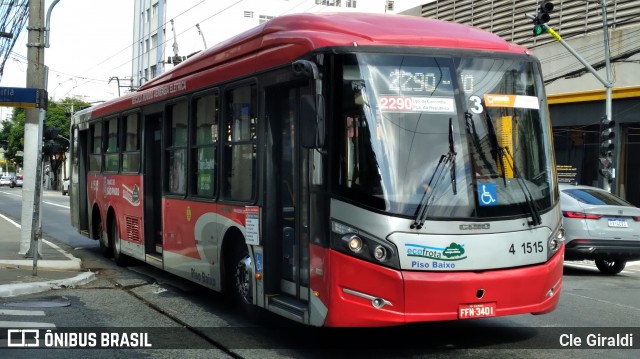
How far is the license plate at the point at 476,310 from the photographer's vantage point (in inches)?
237

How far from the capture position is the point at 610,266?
13.5 meters

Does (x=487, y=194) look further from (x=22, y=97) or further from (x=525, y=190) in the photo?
(x=22, y=97)

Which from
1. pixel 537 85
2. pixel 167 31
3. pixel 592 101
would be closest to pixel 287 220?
pixel 537 85

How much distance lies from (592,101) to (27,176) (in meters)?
20.0

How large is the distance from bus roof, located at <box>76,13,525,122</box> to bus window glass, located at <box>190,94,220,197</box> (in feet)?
1.17

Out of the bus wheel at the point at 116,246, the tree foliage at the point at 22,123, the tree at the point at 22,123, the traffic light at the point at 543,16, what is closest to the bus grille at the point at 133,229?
the bus wheel at the point at 116,246

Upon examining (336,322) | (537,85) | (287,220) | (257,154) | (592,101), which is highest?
(592,101)

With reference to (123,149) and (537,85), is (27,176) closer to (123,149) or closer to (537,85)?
(123,149)

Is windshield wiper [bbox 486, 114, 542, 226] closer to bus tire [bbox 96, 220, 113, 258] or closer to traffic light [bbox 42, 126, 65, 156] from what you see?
traffic light [bbox 42, 126, 65, 156]

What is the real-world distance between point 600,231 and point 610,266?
1464 millimetres

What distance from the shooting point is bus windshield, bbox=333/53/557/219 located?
6039mm

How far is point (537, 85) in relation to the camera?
6.75 metres

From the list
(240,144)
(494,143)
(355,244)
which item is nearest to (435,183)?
(494,143)

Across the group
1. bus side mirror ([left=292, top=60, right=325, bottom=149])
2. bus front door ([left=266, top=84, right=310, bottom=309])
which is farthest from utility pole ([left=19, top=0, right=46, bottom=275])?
bus side mirror ([left=292, top=60, right=325, bottom=149])
